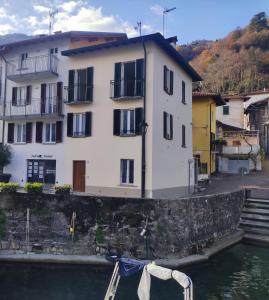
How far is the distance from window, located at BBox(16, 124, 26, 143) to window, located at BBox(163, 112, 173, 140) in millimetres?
11349

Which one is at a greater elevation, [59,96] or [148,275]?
[59,96]

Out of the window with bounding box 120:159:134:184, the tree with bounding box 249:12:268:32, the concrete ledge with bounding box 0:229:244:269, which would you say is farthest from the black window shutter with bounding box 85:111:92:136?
the tree with bounding box 249:12:268:32

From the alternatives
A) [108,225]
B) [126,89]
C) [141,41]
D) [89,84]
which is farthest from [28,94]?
[108,225]

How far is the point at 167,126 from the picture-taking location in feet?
82.1

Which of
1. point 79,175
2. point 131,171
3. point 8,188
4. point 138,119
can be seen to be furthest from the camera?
point 79,175

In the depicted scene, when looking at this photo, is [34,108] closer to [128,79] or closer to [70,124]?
[70,124]

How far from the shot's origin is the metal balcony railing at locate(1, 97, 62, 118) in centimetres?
2608

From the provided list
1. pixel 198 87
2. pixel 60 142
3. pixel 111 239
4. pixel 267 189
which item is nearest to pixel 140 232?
pixel 111 239

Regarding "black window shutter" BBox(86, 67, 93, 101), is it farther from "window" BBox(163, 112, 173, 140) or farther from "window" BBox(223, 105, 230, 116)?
"window" BBox(223, 105, 230, 116)

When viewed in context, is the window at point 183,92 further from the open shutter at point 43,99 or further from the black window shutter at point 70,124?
the open shutter at point 43,99

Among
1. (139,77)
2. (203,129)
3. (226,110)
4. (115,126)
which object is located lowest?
(115,126)

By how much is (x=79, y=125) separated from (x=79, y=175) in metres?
3.57

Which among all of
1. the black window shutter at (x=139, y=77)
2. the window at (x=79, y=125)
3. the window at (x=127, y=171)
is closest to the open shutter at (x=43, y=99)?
the window at (x=79, y=125)

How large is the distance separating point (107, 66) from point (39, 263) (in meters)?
13.5
